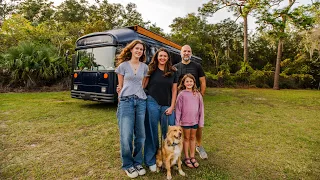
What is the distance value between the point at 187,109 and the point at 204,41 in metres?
22.9

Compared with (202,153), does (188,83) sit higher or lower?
higher

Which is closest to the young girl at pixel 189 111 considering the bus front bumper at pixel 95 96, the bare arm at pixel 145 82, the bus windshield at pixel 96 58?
the bare arm at pixel 145 82

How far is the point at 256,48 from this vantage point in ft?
84.8

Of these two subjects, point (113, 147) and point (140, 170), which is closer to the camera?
point (140, 170)

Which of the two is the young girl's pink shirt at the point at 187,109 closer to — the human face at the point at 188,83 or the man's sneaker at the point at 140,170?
the human face at the point at 188,83

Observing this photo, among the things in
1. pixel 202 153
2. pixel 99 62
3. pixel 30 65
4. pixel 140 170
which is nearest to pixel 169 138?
pixel 140 170

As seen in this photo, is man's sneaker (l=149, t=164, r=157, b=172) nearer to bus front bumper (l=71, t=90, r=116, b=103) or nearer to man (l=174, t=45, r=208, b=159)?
man (l=174, t=45, r=208, b=159)

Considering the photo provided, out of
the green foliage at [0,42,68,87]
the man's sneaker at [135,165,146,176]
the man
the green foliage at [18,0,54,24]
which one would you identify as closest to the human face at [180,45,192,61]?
the man

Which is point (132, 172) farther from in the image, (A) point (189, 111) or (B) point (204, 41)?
(B) point (204, 41)

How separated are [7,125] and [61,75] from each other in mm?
8258

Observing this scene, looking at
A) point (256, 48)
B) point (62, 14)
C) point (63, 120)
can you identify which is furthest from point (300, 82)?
point (62, 14)

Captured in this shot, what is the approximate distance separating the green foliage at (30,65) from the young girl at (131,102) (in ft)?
34.8

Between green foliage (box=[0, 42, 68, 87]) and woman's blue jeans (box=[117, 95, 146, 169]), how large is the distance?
10.7 m

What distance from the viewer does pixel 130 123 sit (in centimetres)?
268
